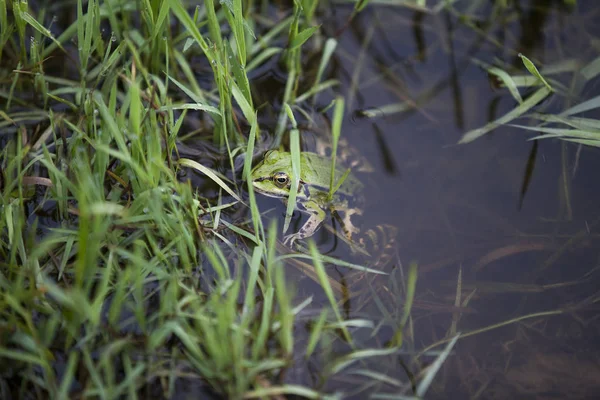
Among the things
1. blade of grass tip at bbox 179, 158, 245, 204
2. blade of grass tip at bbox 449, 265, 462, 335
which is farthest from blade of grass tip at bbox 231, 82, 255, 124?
blade of grass tip at bbox 449, 265, 462, 335

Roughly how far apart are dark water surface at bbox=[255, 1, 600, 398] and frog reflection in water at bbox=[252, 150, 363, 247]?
7.4 inches

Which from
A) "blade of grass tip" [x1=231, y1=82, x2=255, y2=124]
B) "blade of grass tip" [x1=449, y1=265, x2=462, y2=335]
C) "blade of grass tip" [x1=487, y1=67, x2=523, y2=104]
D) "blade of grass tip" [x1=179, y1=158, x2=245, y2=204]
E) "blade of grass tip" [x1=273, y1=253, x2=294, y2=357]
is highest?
"blade of grass tip" [x1=231, y1=82, x2=255, y2=124]

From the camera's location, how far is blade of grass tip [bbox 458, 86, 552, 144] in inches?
182

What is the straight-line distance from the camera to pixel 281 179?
4.12m

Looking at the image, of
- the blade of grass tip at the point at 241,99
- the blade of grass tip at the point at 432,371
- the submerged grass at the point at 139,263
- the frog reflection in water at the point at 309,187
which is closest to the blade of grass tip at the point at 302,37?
the submerged grass at the point at 139,263

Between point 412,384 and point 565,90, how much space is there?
3.13 meters

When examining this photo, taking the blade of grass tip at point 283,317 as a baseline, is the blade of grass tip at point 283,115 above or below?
above

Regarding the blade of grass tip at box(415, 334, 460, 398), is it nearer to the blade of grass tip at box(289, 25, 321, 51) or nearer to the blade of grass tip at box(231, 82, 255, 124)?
the blade of grass tip at box(231, 82, 255, 124)

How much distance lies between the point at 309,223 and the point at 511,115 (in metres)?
2.04

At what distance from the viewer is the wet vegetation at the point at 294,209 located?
2990mm

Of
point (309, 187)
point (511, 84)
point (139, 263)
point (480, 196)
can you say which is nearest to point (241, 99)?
point (309, 187)

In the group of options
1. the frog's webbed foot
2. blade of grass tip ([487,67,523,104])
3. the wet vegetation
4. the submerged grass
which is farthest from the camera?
blade of grass tip ([487,67,523,104])

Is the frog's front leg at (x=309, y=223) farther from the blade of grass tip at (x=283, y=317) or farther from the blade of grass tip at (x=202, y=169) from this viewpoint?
the blade of grass tip at (x=283, y=317)

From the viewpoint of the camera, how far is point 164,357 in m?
3.09
